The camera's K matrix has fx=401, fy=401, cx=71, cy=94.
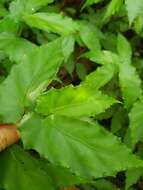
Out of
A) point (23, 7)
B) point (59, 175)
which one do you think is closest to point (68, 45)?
point (23, 7)

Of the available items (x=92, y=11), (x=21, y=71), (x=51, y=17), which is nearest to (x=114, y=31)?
(x=92, y=11)

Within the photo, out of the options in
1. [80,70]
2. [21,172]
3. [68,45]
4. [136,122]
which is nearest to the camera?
[21,172]

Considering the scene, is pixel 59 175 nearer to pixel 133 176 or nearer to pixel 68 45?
pixel 133 176

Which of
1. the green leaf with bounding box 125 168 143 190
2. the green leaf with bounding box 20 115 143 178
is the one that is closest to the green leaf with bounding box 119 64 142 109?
the green leaf with bounding box 125 168 143 190

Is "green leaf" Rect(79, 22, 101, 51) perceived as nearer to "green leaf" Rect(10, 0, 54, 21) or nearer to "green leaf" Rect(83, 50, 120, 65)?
"green leaf" Rect(83, 50, 120, 65)

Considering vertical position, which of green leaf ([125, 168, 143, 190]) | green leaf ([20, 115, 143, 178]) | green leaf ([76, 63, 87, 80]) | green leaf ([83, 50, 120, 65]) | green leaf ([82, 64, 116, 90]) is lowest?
green leaf ([125, 168, 143, 190])

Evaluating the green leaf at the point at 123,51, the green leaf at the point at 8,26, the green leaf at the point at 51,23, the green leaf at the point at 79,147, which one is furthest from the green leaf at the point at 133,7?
the green leaf at the point at 79,147

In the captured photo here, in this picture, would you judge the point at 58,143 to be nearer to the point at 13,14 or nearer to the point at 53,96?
the point at 53,96
